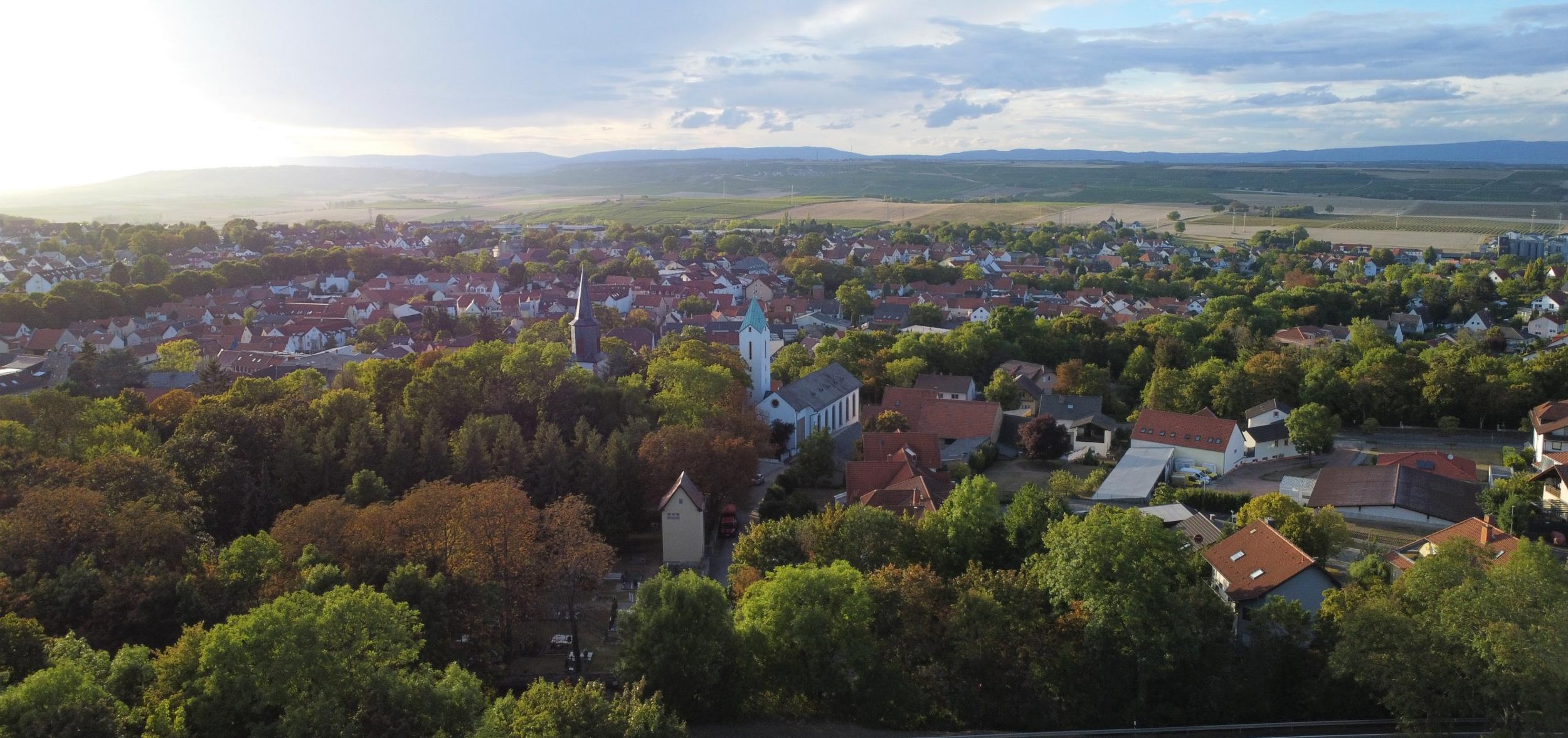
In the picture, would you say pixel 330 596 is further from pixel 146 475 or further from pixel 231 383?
pixel 231 383

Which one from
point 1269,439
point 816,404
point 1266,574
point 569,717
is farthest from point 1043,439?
point 569,717

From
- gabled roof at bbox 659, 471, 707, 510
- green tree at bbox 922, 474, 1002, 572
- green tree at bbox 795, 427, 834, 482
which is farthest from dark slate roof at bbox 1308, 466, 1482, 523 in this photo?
gabled roof at bbox 659, 471, 707, 510

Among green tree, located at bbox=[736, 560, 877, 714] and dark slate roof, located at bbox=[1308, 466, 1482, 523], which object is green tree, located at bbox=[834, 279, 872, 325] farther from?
green tree, located at bbox=[736, 560, 877, 714]

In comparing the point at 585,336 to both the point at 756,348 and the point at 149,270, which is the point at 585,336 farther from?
the point at 149,270

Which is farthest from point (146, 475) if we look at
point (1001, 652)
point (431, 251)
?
point (431, 251)

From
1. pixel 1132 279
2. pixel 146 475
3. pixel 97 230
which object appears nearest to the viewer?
pixel 146 475

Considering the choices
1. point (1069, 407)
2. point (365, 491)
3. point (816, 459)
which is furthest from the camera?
point (1069, 407)

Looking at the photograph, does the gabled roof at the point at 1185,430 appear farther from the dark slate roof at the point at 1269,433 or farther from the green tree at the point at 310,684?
the green tree at the point at 310,684

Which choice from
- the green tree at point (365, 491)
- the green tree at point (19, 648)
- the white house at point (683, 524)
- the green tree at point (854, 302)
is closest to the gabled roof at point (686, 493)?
the white house at point (683, 524)
